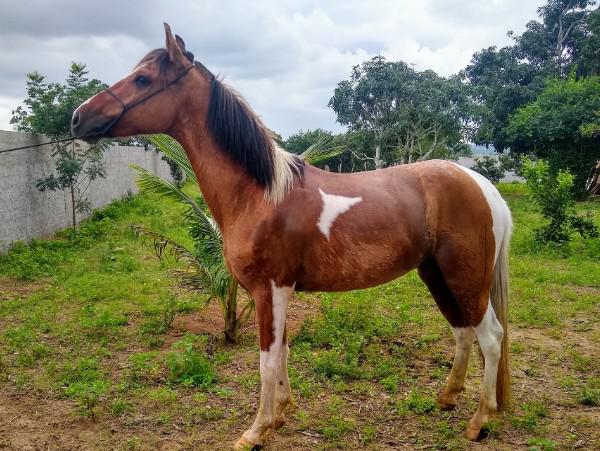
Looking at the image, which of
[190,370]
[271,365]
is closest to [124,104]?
[271,365]

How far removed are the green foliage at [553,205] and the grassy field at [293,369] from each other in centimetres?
176

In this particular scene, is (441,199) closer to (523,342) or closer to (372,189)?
(372,189)

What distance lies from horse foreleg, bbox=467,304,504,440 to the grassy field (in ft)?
0.36

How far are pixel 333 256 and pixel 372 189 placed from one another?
1.61ft

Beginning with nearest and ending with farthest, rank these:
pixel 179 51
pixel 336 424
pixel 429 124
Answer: pixel 179 51 → pixel 336 424 → pixel 429 124

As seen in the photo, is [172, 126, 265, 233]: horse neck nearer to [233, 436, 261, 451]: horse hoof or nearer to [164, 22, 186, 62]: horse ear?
[164, 22, 186, 62]: horse ear

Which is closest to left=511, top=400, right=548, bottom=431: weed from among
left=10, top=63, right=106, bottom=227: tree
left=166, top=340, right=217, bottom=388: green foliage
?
left=166, top=340, right=217, bottom=388: green foliage

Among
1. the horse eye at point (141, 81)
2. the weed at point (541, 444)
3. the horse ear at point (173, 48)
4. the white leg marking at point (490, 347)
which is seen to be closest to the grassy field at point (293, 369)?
the weed at point (541, 444)

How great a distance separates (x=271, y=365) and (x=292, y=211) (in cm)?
91

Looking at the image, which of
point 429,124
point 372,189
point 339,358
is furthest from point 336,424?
point 429,124

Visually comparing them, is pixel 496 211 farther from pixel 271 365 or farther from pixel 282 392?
pixel 282 392

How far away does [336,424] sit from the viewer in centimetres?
312

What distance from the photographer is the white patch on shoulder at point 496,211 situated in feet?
9.74

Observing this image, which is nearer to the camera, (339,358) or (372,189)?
(372,189)
